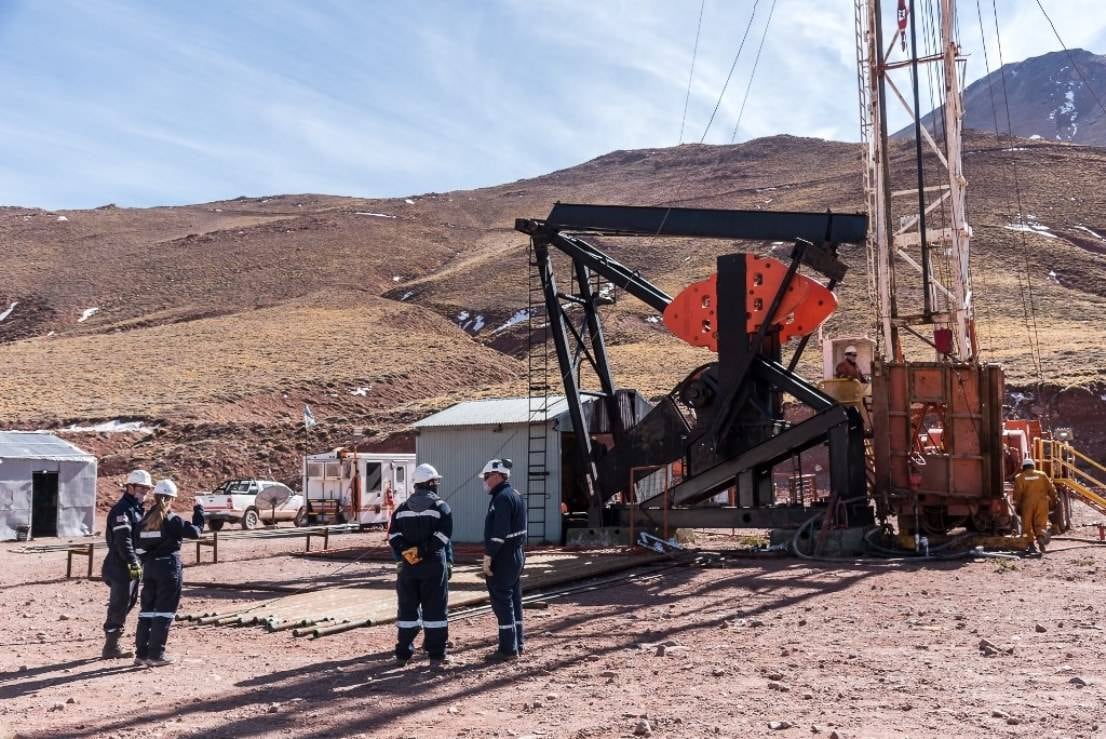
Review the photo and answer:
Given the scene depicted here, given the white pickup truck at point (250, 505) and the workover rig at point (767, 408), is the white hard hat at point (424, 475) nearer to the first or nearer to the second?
the workover rig at point (767, 408)

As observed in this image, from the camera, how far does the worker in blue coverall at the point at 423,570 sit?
9062 millimetres

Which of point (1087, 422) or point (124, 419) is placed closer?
point (1087, 422)

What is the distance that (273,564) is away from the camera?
19.5 meters

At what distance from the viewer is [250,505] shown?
3406 centimetres

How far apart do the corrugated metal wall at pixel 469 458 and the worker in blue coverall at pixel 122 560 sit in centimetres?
1198

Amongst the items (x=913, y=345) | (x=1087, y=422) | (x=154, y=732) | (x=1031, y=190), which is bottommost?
(x=154, y=732)

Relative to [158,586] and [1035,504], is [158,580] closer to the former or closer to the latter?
[158,586]

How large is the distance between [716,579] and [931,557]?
3250 millimetres

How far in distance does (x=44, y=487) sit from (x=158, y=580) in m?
21.7

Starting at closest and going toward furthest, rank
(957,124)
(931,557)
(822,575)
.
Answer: (822,575)
(931,557)
(957,124)

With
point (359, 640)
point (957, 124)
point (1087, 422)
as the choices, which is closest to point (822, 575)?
point (359, 640)

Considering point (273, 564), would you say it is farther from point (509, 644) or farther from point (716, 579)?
point (509, 644)

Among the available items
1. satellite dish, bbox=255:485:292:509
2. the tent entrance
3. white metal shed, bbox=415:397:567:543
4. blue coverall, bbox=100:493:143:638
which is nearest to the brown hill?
satellite dish, bbox=255:485:292:509

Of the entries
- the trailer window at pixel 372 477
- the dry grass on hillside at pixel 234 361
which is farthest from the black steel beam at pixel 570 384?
the dry grass on hillside at pixel 234 361
